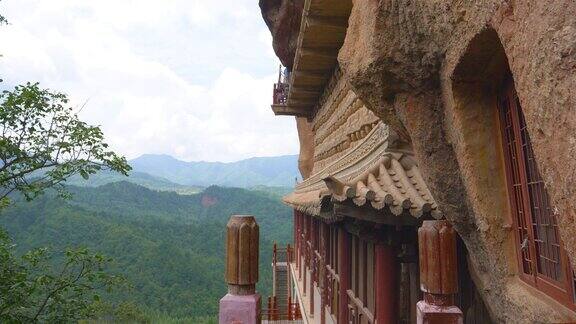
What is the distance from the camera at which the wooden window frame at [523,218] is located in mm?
2205

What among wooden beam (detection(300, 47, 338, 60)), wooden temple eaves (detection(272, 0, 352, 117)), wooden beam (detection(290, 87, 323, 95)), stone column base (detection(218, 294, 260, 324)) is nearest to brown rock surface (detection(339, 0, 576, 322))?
stone column base (detection(218, 294, 260, 324))

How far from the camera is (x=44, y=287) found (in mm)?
7164

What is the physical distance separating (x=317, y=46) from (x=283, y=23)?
16.7ft

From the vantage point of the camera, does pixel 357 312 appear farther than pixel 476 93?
Yes

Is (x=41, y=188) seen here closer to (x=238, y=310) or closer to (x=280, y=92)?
(x=238, y=310)

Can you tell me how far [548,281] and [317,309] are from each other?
880 centimetres

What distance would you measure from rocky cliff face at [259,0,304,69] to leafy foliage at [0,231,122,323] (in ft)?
27.2

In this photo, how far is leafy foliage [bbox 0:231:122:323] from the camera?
6582 mm

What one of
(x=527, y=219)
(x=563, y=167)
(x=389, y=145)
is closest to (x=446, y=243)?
(x=527, y=219)

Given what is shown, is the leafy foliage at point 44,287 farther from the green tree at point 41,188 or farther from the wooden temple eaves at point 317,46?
the wooden temple eaves at point 317,46

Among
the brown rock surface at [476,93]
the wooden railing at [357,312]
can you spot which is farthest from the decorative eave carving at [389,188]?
the wooden railing at [357,312]

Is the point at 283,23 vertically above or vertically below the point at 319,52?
above

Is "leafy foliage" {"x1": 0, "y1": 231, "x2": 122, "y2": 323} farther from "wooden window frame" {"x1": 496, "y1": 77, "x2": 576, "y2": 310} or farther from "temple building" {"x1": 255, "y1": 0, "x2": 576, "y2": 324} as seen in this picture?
"wooden window frame" {"x1": 496, "y1": 77, "x2": 576, "y2": 310}

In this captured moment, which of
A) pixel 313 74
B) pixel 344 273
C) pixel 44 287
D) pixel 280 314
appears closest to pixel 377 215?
pixel 344 273
